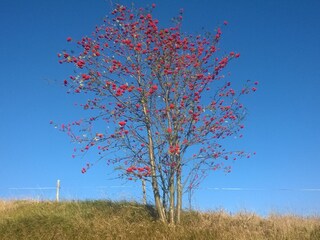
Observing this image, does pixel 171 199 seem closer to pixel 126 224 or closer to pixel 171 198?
pixel 171 198

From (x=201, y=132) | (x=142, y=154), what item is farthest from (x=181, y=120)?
(x=142, y=154)

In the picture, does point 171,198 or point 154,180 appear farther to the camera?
point 154,180

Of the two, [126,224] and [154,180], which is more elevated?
[154,180]

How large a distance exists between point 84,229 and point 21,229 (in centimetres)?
228

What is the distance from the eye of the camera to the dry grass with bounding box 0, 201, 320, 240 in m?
11.3

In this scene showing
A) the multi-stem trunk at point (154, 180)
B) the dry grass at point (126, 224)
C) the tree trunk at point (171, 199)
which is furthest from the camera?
the multi-stem trunk at point (154, 180)

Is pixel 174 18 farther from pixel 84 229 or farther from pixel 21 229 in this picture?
pixel 21 229

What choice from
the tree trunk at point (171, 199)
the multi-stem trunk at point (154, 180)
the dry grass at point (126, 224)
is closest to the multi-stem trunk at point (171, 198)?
the tree trunk at point (171, 199)

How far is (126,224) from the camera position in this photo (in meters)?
13.4

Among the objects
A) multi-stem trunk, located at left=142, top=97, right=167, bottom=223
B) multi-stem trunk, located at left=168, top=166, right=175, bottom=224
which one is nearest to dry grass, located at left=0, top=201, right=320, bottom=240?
multi-stem trunk, located at left=142, top=97, right=167, bottom=223

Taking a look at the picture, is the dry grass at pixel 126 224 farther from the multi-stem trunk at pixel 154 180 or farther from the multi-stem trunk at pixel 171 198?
the multi-stem trunk at pixel 171 198

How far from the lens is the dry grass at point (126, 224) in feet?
37.0

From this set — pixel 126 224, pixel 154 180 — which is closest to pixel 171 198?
pixel 154 180

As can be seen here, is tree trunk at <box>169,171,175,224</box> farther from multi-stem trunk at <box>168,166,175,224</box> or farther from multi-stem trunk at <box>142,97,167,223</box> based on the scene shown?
multi-stem trunk at <box>142,97,167,223</box>
